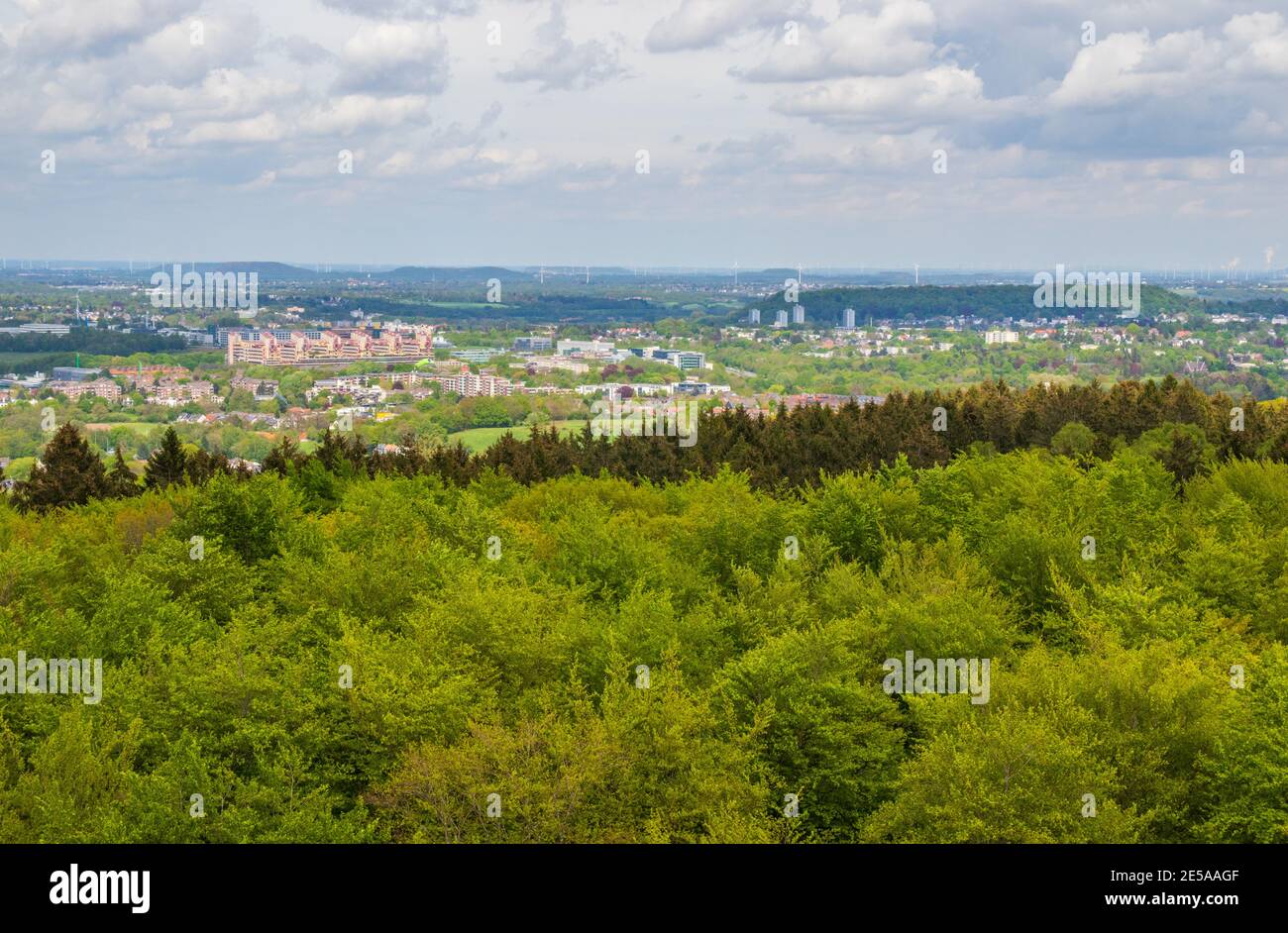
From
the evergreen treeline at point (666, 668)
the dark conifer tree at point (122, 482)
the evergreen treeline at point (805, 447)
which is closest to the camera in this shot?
the evergreen treeline at point (666, 668)

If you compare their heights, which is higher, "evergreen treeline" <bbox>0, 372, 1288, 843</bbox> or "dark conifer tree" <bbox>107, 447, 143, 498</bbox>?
"dark conifer tree" <bbox>107, 447, 143, 498</bbox>

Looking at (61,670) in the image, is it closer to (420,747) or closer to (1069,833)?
(420,747)

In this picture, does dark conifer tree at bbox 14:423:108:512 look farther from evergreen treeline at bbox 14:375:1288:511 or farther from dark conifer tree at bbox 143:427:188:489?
dark conifer tree at bbox 143:427:188:489

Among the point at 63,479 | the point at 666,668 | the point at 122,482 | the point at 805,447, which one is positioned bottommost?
the point at 666,668

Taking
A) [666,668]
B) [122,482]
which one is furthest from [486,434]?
[666,668]

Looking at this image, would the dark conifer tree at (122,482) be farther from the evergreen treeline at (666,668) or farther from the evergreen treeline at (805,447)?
the evergreen treeline at (666,668)

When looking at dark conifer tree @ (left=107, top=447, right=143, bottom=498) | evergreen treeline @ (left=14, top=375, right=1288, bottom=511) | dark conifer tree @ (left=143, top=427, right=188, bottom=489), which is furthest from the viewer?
dark conifer tree @ (left=143, top=427, right=188, bottom=489)

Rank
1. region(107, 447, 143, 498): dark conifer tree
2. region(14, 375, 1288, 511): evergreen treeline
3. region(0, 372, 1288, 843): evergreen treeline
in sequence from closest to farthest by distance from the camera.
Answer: region(0, 372, 1288, 843): evergreen treeline
region(14, 375, 1288, 511): evergreen treeline
region(107, 447, 143, 498): dark conifer tree

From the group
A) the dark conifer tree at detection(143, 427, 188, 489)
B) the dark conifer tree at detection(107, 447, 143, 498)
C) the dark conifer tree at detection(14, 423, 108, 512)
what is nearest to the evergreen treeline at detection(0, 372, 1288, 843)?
the dark conifer tree at detection(14, 423, 108, 512)

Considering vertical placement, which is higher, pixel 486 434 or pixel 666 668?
pixel 486 434

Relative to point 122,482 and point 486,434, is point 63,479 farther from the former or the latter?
point 486,434

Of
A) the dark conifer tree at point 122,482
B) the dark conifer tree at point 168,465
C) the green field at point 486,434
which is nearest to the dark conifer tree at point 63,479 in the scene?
the dark conifer tree at point 122,482

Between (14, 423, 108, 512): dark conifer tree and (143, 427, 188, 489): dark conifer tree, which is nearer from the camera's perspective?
(14, 423, 108, 512): dark conifer tree
